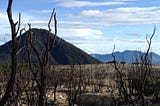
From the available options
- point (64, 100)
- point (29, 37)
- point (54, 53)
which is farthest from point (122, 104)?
point (54, 53)

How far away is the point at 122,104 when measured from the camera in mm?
27766

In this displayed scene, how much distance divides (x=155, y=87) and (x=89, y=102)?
5.00m

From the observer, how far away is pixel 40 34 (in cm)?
14650

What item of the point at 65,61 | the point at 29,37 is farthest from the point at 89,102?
the point at 65,61

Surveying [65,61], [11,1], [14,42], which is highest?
[11,1]

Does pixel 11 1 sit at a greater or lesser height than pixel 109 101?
greater

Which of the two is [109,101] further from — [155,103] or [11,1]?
[11,1]

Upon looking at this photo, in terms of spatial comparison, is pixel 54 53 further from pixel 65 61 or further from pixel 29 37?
pixel 29 37

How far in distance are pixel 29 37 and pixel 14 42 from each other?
1904 millimetres

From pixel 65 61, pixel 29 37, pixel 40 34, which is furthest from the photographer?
pixel 40 34

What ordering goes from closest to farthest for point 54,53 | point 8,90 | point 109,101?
point 8,90 → point 109,101 → point 54,53

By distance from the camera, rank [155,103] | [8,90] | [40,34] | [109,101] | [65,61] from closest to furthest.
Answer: [8,90], [155,103], [109,101], [65,61], [40,34]

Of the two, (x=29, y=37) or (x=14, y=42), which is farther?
(x=29, y=37)

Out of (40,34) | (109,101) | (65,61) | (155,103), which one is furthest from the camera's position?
(40,34)
